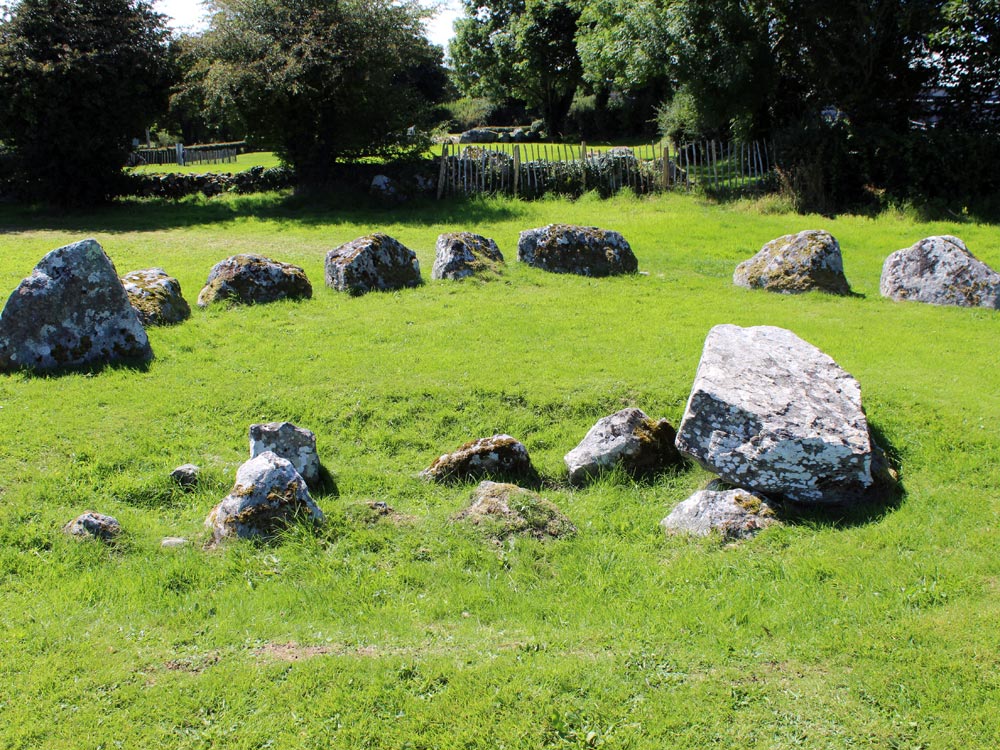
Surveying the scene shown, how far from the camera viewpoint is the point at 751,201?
24016mm

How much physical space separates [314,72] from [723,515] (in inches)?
861

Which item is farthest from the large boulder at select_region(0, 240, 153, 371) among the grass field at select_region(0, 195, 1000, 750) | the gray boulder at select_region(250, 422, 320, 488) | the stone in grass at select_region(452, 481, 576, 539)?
the stone in grass at select_region(452, 481, 576, 539)

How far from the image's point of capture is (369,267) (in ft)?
47.2

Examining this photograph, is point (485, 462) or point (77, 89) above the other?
point (77, 89)

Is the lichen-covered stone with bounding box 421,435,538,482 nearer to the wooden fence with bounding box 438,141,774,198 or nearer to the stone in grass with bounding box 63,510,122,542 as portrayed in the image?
the stone in grass with bounding box 63,510,122,542

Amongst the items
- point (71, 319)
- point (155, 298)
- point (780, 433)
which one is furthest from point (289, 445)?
point (155, 298)

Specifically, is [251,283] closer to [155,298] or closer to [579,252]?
[155,298]

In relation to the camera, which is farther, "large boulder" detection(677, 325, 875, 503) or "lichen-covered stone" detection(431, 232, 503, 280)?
"lichen-covered stone" detection(431, 232, 503, 280)

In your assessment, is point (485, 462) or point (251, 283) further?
point (251, 283)

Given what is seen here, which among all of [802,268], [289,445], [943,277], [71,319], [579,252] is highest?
[579,252]

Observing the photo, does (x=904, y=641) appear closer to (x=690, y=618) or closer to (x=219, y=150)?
(x=690, y=618)

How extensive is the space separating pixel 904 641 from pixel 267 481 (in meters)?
5.02

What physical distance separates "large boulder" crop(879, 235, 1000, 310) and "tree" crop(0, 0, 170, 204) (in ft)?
77.1

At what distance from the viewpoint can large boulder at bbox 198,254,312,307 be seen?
1344 centimetres
